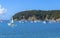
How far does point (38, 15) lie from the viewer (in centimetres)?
14000

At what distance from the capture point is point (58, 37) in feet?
127

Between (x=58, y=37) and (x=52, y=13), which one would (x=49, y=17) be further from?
(x=58, y=37)

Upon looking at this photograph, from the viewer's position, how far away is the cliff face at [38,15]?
442 feet

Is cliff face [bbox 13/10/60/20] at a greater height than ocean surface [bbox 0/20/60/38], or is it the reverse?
ocean surface [bbox 0/20/60/38]

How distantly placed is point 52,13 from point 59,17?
17.2ft

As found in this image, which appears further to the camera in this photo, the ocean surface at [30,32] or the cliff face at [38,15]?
the cliff face at [38,15]

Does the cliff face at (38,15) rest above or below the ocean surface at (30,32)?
below

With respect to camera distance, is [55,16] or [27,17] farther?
[27,17]

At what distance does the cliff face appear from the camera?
134600 millimetres

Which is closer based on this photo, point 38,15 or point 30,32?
point 30,32

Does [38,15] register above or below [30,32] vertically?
below

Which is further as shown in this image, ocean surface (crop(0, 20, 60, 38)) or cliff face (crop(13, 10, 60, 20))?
cliff face (crop(13, 10, 60, 20))

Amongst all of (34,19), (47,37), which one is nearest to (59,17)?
(34,19)

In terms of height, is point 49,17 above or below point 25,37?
below
